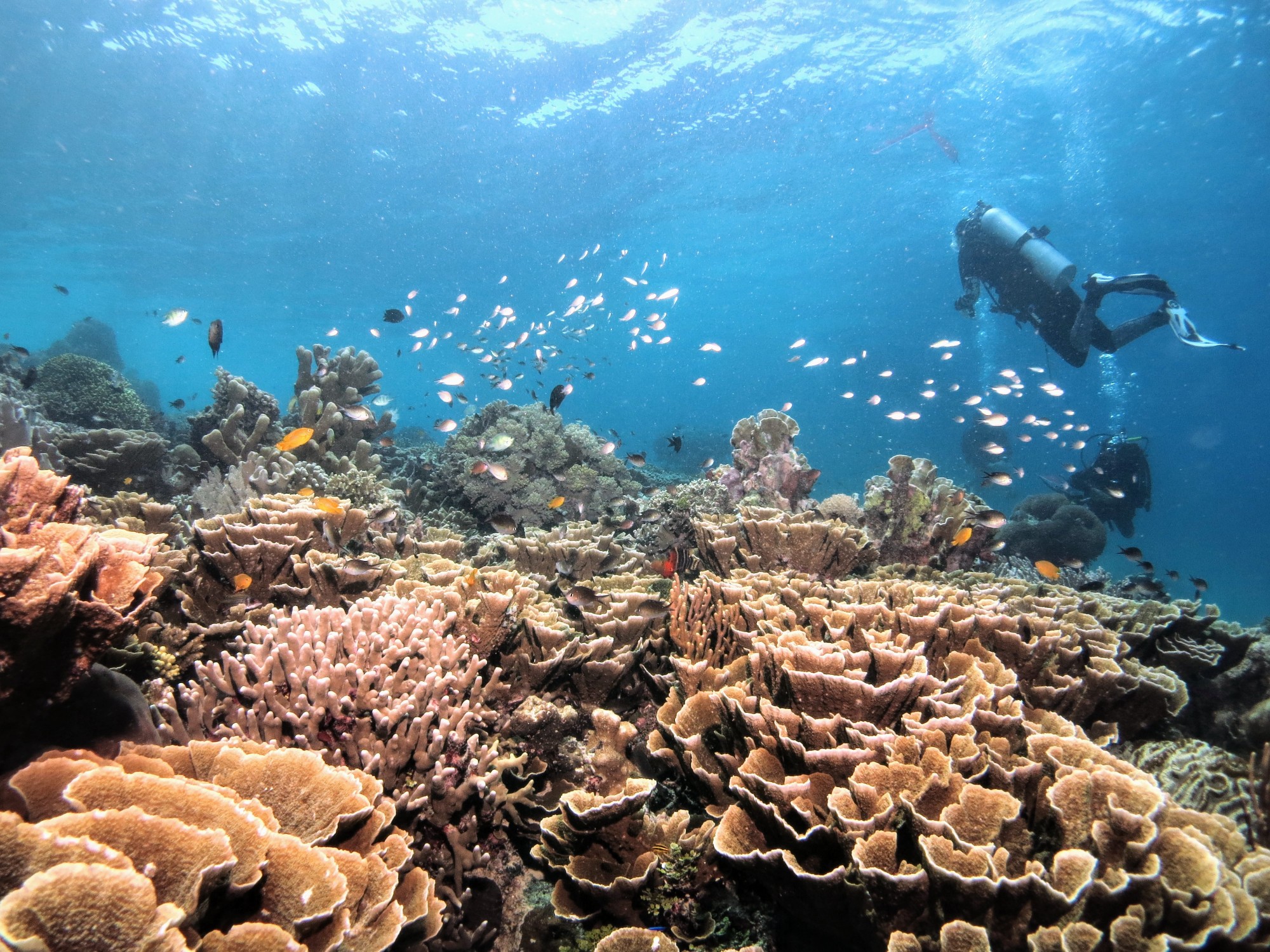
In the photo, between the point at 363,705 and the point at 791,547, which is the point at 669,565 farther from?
the point at 363,705

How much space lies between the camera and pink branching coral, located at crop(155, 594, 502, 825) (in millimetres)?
2873

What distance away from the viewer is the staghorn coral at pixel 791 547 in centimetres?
595

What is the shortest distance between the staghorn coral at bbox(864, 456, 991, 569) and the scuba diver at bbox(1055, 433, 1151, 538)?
14.1 metres

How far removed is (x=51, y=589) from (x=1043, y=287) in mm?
24788

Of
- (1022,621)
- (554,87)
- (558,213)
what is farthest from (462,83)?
(1022,621)

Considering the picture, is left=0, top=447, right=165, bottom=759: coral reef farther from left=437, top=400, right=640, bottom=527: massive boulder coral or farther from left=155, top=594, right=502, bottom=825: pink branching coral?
left=437, top=400, right=640, bottom=527: massive boulder coral

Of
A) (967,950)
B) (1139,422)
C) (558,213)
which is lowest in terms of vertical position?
(967,950)

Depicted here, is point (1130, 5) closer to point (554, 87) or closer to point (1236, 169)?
point (1236, 169)

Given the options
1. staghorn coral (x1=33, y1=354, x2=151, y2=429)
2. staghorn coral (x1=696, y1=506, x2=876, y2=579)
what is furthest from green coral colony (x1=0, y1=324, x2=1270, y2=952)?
staghorn coral (x1=33, y1=354, x2=151, y2=429)

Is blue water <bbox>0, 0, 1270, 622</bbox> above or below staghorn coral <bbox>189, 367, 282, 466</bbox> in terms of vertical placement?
above

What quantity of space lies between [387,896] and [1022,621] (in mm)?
4274

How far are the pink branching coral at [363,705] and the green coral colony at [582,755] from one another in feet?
0.07

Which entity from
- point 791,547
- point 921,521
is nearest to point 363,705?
point 791,547

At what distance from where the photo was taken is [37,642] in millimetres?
2031
